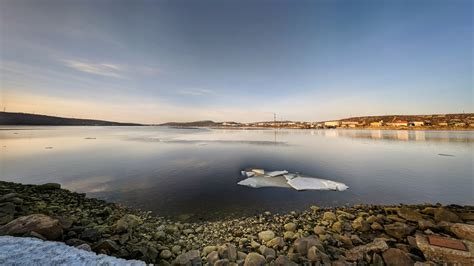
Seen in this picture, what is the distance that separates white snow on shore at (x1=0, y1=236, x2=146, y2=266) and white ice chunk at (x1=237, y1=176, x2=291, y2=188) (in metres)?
6.46

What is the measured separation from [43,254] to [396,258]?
5447 millimetres

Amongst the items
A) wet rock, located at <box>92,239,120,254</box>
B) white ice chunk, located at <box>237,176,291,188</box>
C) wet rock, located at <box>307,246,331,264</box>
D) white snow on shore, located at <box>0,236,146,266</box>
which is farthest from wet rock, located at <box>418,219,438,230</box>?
wet rock, located at <box>92,239,120,254</box>

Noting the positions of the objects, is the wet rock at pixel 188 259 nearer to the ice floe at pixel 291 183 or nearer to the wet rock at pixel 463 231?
the wet rock at pixel 463 231

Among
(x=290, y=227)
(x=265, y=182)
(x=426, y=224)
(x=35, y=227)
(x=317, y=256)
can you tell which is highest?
(x=35, y=227)

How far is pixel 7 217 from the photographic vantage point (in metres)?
3.64

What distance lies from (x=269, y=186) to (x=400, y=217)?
4.85m

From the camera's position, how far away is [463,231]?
339 cm

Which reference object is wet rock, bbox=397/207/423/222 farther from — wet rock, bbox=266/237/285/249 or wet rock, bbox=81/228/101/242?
wet rock, bbox=81/228/101/242

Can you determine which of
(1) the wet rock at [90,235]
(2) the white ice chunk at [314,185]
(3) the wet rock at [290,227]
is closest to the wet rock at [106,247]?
(1) the wet rock at [90,235]

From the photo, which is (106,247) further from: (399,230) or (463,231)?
(463,231)

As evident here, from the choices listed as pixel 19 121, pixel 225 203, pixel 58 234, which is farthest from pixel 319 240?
pixel 19 121

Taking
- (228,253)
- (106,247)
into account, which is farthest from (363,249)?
(106,247)

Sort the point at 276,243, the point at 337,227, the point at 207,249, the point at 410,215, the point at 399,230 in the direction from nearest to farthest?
the point at 207,249 → the point at 276,243 → the point at 399,230 → the point at 337,227 → the point at 410,215

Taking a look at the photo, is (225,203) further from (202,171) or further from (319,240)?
(202,171)
